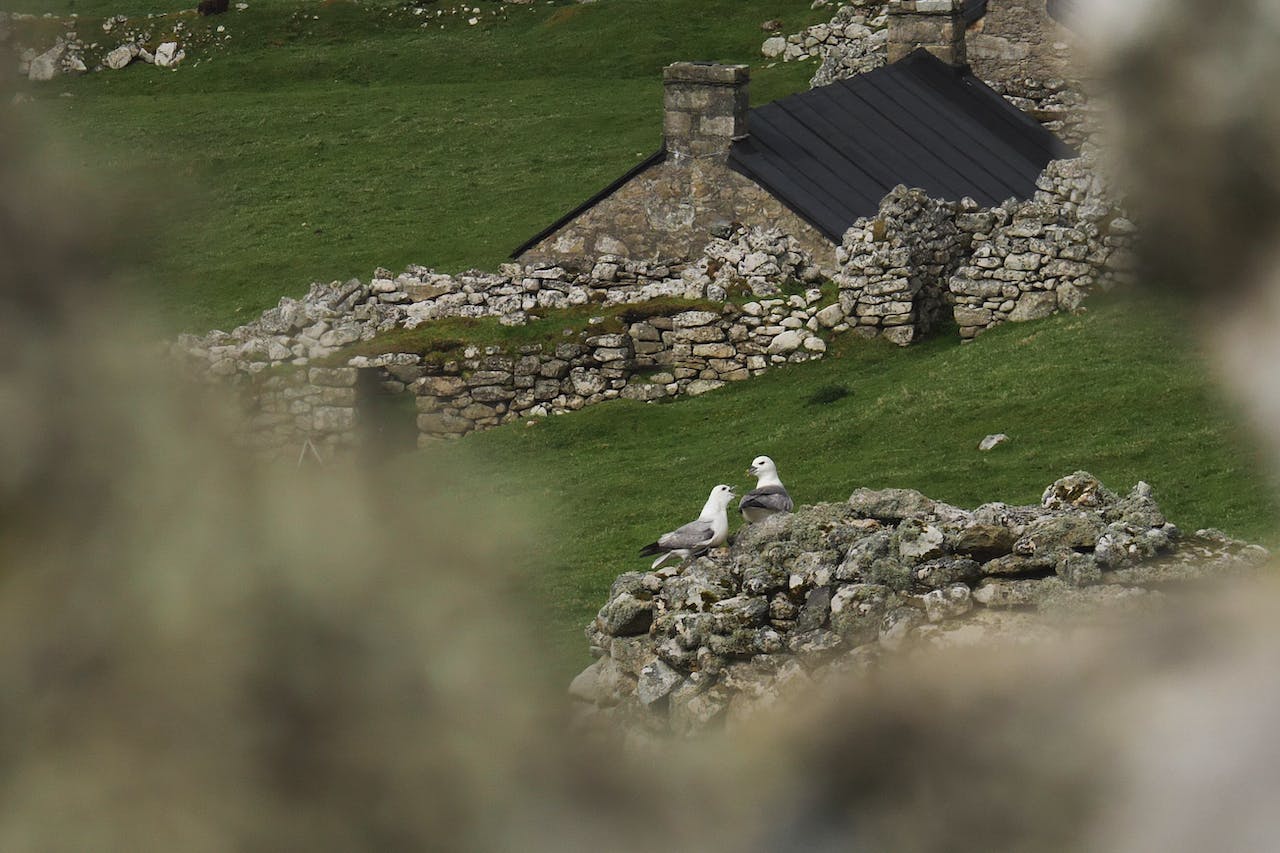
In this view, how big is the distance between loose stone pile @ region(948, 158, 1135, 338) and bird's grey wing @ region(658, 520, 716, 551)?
9968mm

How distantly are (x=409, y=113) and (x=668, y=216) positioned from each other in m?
19.7

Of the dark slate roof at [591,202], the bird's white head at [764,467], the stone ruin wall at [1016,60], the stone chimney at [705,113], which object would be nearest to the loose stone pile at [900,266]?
the stone chimney at [705,113]

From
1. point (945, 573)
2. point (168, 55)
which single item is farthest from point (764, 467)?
point (168, 55)

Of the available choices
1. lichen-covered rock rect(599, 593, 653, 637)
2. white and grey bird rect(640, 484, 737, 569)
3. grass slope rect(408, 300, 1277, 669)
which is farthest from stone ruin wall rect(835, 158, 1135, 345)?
lichen-covered rock rect(599, 593, 653, 637)

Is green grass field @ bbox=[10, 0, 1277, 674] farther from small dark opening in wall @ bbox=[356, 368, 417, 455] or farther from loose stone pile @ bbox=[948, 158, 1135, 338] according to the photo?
small dark opening in wall @ bbox=[356, 368, 417, 455]

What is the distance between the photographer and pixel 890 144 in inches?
1267

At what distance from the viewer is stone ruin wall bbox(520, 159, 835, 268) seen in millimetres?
27562

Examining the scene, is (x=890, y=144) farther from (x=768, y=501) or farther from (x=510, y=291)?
(x=768, y=501)

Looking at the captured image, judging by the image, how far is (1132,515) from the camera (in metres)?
10.3

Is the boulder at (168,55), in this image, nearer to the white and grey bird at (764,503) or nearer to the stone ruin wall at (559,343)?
the stone ruin wall at (559,343)

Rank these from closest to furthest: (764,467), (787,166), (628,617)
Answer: (628,617), (764,467), (787,166)

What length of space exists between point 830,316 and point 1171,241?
23.8 m

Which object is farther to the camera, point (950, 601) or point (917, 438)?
point (917, 438)

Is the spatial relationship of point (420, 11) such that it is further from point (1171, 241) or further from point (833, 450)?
point (1171, 241)
